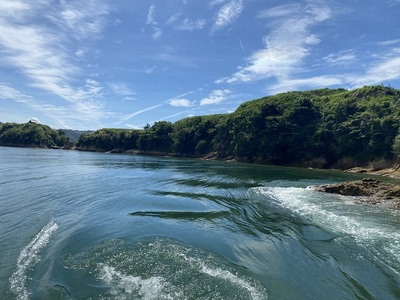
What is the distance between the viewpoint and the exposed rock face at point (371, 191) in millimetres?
26234

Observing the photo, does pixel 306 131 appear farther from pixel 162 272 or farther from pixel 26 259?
pixel 26 259

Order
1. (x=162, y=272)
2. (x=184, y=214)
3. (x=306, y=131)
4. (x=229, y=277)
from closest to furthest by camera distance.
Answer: (x=229, y=277), (x=162, y=272), (x=184, y=214), (x=306, y=131)

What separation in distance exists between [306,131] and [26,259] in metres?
88.6

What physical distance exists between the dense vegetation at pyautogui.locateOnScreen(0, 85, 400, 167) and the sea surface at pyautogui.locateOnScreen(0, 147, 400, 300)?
2019 inches

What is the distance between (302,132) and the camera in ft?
297

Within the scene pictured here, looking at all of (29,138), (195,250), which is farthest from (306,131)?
(29,138)

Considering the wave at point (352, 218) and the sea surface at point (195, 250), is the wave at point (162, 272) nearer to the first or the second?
the sea surface at point (195, 250)

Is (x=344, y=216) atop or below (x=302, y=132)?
below

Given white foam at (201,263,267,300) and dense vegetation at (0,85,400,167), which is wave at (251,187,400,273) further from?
dense vegetation at (0,85,400,167)

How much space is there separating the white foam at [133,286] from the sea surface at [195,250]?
0.11 ft

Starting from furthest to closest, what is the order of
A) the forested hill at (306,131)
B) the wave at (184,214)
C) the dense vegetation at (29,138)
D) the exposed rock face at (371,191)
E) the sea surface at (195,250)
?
the dense vegetation at (29,138), the forested hill at (306,131), the exposed rock face at (371,191), the wave at (184,214), the sea surface at (195,250)

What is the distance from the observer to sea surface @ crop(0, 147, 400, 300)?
32.6 ft

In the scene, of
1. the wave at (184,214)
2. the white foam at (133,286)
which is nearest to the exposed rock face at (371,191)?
the wave at (184,214)

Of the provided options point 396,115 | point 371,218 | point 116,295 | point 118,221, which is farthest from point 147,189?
point 396,115
